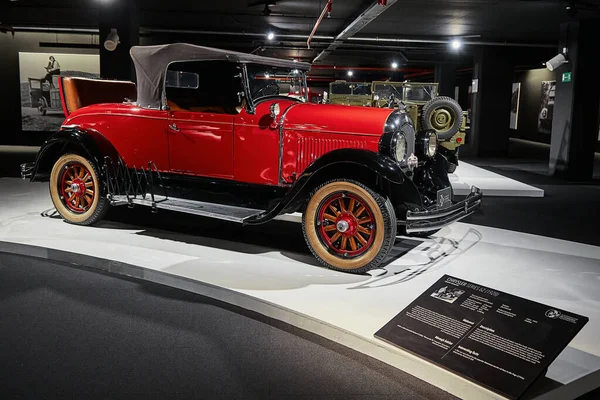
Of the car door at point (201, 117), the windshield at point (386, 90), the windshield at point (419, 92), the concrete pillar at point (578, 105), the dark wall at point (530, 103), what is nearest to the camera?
the car door at point (201, 117)

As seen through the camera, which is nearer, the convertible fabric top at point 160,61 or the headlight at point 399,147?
the headlight at point 399,147

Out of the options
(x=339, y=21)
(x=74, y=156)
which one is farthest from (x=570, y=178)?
(x=74, y=156)

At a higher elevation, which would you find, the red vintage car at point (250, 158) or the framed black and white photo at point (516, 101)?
the framed black and white photo at point (516, 101)

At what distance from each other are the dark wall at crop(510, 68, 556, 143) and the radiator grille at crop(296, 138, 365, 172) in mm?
16926

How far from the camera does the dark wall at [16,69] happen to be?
1440 cm

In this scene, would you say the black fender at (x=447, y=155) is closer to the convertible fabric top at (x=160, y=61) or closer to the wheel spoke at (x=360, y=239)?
the wheel spoke at (x=360, y=239)

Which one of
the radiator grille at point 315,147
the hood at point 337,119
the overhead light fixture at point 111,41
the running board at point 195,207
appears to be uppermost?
the overhead light fixture at point 111,41

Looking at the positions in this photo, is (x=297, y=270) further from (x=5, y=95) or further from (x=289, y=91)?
(x=5, y=95)

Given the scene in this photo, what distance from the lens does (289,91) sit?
5543 millimetres

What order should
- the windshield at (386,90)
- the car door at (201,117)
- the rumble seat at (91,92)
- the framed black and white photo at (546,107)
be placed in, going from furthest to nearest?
the framed black and white photo at (546,107) < the windshield at (386,90) < the rumble seat at (91,92) < the car door at (201,117)

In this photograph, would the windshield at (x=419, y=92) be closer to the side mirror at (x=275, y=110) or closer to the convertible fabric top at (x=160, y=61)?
the convertible fabric top at (x=160, y=61)

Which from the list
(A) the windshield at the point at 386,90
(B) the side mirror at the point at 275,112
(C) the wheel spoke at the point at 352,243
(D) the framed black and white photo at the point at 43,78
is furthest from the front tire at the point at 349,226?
(D) the framed black and white photo at the point at 43,78

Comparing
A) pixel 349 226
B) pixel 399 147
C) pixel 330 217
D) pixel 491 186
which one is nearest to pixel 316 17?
pixel 491 186

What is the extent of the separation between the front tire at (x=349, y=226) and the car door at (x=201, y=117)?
0.98 m
